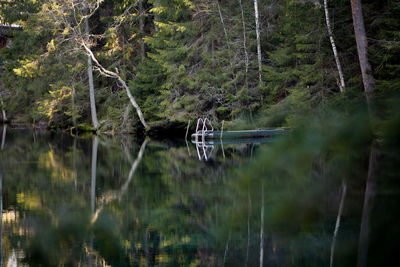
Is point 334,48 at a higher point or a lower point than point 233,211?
higher

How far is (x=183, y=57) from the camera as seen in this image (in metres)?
30.1

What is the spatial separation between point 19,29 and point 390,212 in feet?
113

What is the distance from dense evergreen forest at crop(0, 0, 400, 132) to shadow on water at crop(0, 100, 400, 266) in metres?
7.07

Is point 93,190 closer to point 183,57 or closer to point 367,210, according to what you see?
point 367,210

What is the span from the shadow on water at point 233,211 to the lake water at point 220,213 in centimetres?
1

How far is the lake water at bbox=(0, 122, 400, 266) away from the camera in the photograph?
122 inches

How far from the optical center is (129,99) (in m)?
32.1

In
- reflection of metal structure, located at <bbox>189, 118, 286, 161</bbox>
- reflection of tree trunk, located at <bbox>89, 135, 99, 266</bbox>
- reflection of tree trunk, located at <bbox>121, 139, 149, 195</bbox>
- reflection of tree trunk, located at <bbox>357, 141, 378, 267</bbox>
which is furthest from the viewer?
reflection of metal structure, located at <bbox>189, 118, 286, 161</bbox>

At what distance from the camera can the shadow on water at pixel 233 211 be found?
8.52ft

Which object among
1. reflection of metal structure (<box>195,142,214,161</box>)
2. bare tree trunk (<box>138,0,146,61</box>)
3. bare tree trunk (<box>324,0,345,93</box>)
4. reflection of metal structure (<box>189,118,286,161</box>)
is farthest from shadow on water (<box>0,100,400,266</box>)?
bare tree trunk (<box>138,0,146,61</box>)

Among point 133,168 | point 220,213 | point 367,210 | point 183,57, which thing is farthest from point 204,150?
point 367,210

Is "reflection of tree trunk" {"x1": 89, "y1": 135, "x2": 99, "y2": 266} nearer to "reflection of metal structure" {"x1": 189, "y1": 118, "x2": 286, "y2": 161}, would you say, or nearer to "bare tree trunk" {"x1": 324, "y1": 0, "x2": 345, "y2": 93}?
"reflection of metal structure" {"x1": 189, "y1": 118, "x2": 286, "y2": 161}

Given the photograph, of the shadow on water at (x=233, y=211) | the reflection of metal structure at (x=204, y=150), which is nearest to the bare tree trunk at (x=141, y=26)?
the reflection of metal structure at (x=204, y=150)

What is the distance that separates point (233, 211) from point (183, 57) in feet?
70.5
